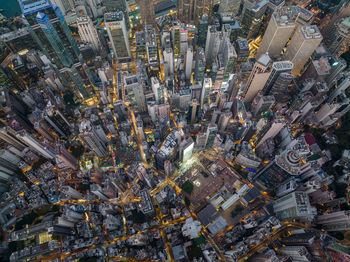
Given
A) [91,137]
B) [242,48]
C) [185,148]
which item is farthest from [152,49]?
[185,148]

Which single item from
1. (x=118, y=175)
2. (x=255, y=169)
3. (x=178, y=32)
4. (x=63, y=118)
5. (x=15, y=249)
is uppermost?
(x=178, y=32)

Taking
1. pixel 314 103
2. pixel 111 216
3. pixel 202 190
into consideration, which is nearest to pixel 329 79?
pixel 314 103

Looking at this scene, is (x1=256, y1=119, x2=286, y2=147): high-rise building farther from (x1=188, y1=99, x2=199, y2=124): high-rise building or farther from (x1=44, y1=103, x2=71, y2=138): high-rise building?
(x1=44, y1=103, x2=71, y2=138): high-rise building

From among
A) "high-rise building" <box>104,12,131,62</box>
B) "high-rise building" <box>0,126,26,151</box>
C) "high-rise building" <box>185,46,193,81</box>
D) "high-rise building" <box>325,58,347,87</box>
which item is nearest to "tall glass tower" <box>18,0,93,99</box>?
"high-rise building" <box>104,12,131,62</box>

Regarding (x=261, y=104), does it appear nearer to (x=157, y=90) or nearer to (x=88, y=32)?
(x=157, y=90)

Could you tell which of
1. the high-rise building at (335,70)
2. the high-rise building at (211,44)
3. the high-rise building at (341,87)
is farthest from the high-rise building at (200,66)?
the high-rise building at (341,87)

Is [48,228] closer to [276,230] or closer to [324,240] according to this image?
[276,230]
